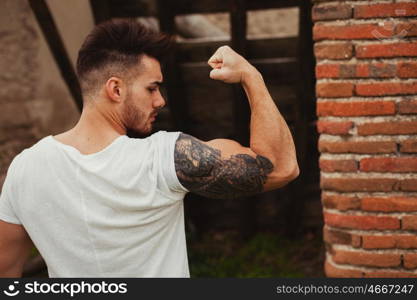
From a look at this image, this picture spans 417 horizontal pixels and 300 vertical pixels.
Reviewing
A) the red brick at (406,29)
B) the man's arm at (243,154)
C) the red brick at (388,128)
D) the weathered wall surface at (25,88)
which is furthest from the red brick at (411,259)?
the weathered wall surface at (25,88)

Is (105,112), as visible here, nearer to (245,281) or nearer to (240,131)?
(245,281)

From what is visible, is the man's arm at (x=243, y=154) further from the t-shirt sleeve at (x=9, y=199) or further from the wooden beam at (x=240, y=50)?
the wooden beam at (x=240, y=50)

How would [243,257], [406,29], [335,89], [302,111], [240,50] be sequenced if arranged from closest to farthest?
1. [406,29]
2. [335,89]
3. [240,50]
4. [302,111]
5. [243,257]

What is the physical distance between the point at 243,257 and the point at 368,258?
6.74ft

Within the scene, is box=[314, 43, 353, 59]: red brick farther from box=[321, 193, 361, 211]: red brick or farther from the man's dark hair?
the man's dark hair

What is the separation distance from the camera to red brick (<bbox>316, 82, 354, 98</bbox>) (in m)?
2.38

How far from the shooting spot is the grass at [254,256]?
4.17 meters

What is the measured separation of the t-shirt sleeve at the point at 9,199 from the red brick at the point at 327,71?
4.71 ft

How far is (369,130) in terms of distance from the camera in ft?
7.80

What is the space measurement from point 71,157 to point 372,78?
1.43 metres

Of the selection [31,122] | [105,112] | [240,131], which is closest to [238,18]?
[240,131]

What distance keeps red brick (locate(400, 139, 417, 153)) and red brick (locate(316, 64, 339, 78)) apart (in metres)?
0.45

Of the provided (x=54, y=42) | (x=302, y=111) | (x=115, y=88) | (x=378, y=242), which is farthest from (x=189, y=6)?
(x=378, y=242)

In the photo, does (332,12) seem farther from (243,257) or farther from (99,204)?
(243,257)
